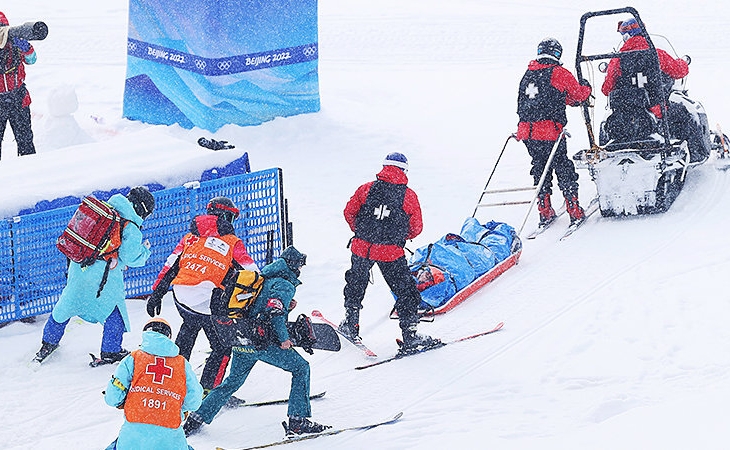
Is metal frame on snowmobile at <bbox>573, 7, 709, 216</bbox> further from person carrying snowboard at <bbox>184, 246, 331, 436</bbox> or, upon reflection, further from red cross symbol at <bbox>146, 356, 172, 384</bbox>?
red cross symbol at <bbox>146, 356, 172, 384</bbox>

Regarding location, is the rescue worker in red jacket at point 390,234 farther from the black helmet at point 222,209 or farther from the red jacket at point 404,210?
the black helmet at point 222,209

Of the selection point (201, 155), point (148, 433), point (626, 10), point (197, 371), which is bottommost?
point (197, 371)

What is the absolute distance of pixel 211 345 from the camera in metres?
7.16

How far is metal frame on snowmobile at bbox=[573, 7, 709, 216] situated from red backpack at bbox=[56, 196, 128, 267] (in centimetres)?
452

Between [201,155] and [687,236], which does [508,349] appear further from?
[201,155]

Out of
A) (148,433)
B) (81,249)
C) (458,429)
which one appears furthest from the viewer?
(81,249)

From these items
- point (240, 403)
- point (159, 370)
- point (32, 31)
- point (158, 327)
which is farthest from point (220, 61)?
point (159, 370)

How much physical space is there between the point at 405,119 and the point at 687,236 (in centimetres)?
488

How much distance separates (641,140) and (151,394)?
20.2 feet

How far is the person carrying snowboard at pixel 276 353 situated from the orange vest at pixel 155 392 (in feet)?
3.12

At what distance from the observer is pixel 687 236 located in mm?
9438

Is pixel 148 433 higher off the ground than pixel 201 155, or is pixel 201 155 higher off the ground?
pixel 201 155

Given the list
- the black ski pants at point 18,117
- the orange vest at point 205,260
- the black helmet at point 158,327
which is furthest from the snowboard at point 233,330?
the black ski pants at point 18,117

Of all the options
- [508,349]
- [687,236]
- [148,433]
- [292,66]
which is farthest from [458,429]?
[292,66]
